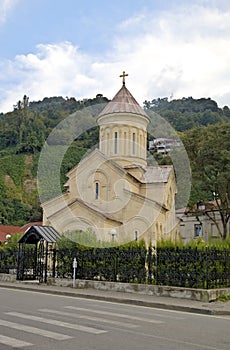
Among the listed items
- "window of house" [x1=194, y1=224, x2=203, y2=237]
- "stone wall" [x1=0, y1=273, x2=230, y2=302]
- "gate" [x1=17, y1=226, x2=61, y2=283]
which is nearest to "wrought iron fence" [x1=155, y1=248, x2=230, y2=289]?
"stone wall" [x1=0, y1=273, x2=230, y2=302]

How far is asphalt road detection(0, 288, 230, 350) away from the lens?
307 inches

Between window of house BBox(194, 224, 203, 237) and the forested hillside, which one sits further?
the forested hillside

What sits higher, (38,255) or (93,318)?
(38,255)

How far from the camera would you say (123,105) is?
3975cm

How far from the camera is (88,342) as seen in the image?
26.0ft

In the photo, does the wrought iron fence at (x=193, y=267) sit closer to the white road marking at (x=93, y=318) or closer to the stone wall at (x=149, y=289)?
the stone wall at (x=149, y=289)

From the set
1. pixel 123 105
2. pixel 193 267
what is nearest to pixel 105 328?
pixel 193 267

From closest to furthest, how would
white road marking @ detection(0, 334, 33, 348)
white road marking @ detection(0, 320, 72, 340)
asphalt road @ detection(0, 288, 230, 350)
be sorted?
1. white road marking @ detection(0, 334, 33, 348)
2. asphalt road @ detection(0, 288, 230, 350)
3. white road marking @ detection(0, 320, 72, 340)

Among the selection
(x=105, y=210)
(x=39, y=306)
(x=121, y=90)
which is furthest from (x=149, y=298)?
(x=121, y=90)

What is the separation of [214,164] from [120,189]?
453 inches

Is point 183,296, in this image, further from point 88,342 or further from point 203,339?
point 88,342

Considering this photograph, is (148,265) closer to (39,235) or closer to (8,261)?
(39,235)

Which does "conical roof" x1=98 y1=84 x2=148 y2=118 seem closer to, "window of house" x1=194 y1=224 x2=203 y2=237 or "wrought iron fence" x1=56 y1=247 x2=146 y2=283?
"wrought iron fence" x1=56 y1=247 x2=146 y2=283

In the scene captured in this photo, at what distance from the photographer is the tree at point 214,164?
40625 mm
